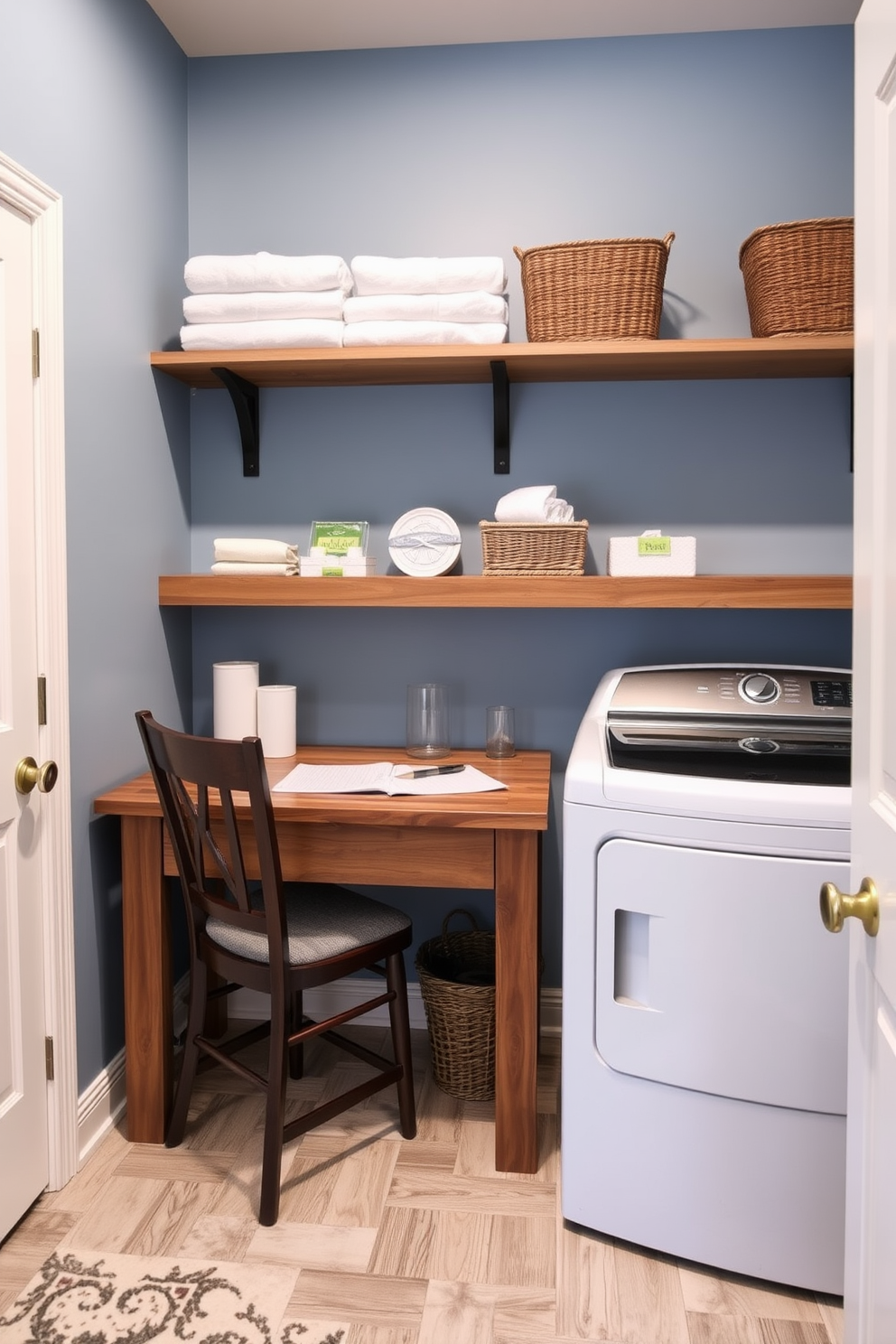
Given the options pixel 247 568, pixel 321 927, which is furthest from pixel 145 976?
pixel 247 568

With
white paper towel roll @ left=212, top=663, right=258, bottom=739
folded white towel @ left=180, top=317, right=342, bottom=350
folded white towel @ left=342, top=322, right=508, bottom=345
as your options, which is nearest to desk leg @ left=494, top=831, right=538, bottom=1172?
white paper towel roll @ left=212, top=663, right=258, bottom=739

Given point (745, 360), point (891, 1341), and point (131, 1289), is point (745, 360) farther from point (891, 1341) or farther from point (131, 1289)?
point (131, 1289)

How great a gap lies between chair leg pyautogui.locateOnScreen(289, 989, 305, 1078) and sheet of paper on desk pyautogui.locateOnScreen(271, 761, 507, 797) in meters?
0.53

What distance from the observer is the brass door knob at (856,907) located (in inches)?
39.5

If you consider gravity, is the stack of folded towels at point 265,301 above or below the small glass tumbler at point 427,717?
above

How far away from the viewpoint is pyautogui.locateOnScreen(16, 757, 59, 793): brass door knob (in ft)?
5.95

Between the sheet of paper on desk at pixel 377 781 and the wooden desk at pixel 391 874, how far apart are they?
3cm

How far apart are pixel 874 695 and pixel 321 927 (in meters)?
1.32

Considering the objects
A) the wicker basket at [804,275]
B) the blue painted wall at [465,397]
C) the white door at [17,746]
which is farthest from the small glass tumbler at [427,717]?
the wicker basket at [804,275]

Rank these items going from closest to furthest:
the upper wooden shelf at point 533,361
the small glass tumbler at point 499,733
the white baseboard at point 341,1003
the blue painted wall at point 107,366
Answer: the blue painted wall at point 107,366, the upper wooden shelf at point 533,361, the small glass tumbler at point 499,733, the white baseboard at point 341,1003

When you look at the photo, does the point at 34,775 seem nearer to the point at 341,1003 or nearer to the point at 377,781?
the point at 377,781

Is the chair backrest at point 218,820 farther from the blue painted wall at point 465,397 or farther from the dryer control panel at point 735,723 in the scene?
the dryer control panel at point 735,723

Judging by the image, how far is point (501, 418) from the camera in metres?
2.45

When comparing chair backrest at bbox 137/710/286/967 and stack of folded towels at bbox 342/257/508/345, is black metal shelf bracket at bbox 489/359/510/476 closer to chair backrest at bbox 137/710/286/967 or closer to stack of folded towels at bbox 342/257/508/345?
stack of folded towels at bbox 342/257/508/345
